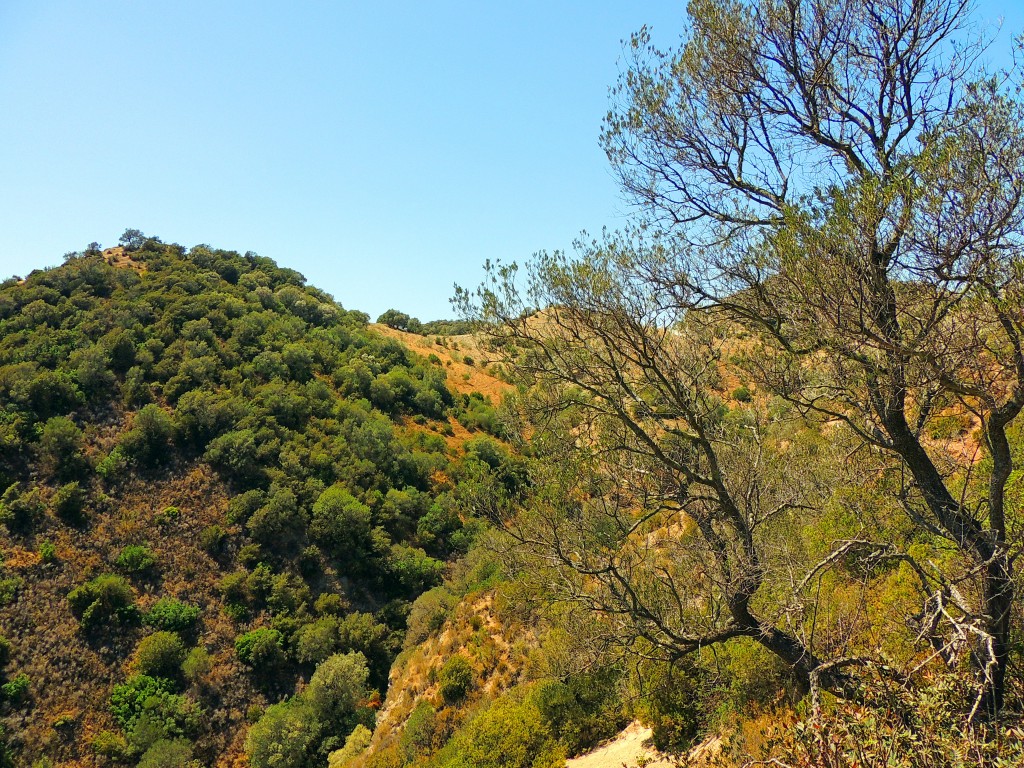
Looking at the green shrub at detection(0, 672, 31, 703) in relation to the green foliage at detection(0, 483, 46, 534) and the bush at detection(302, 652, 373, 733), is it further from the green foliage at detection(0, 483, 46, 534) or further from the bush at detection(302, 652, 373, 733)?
the bush at detection(302, 652, 373, 733)

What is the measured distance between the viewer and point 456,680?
1501 cm

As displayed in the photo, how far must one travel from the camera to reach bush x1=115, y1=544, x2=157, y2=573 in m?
28.0

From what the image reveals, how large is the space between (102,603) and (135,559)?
2.73 m

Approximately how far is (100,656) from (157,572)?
14.8ft

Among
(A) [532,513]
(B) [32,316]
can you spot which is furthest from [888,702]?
(B) [32,316]

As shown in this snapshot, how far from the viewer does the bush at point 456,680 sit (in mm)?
14914

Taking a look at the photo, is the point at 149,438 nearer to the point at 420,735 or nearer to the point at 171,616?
the point at 171,616

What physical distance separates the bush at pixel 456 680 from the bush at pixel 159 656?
17.7 metres

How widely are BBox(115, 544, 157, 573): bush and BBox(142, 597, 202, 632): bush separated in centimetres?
218

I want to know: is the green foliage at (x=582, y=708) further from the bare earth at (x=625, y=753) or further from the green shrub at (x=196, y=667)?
the green shrub at (x=196, y=667)

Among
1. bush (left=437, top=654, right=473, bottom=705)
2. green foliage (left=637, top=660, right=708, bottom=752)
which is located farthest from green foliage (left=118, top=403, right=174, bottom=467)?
green foliage (left=637, top=660, right=708, bottom=752)

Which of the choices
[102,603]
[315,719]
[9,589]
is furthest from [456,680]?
[9,589]

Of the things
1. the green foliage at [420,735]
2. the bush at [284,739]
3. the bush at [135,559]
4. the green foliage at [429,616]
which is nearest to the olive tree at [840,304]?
the green foliage at [420,735]

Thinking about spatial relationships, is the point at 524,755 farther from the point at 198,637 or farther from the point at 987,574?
the point at 198,637
